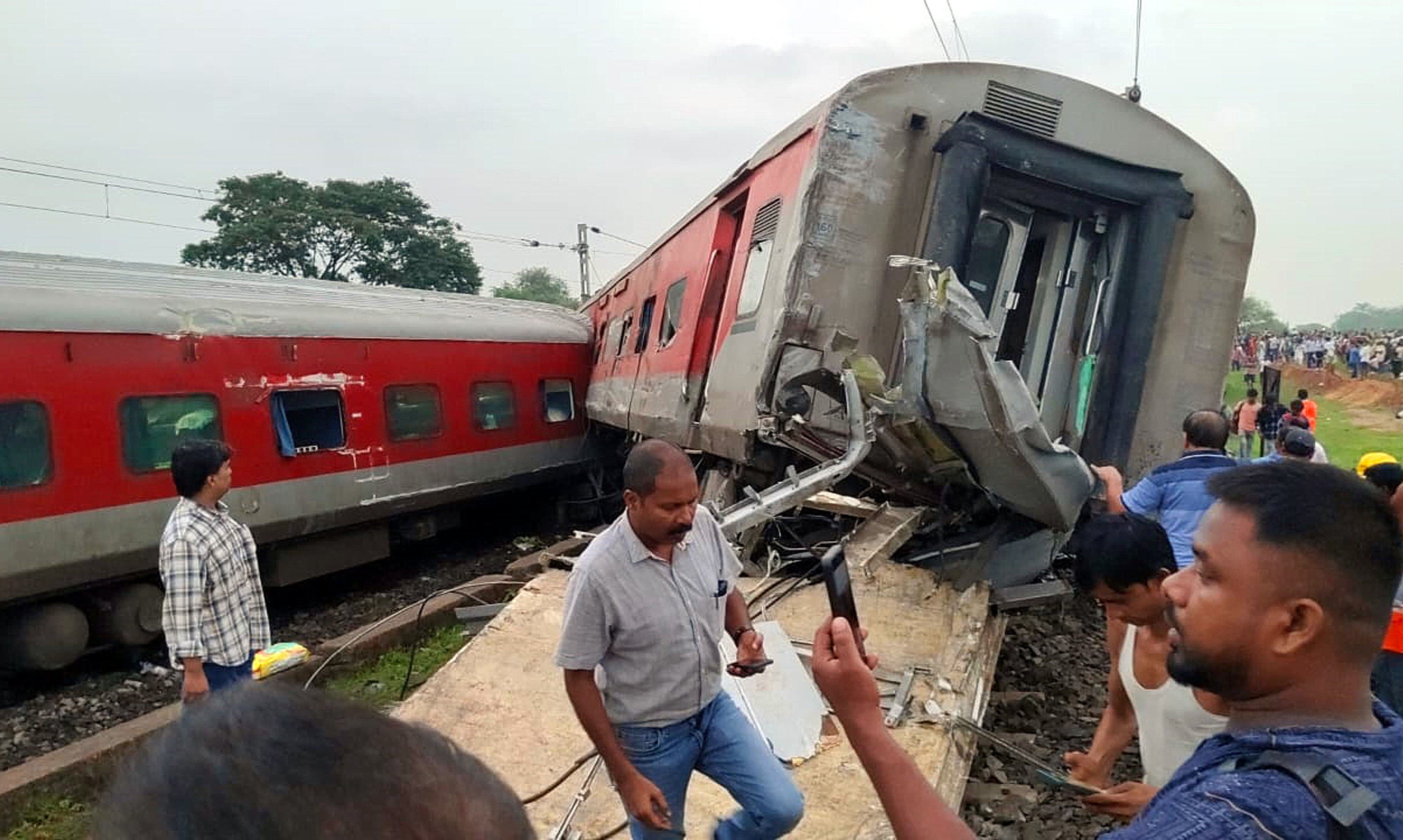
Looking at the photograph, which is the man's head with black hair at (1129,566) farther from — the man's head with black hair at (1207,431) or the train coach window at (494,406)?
the train coach window at (494,406)

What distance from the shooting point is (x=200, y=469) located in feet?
10.8

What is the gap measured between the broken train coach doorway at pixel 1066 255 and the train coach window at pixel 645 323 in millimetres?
3929

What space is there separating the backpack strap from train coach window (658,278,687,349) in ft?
21.3

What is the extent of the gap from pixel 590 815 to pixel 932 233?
354 cm

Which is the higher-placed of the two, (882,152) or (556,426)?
(882,152)

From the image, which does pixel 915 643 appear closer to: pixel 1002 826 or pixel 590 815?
pixel 1002 826

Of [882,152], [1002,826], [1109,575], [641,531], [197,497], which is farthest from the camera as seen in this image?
[882,152]

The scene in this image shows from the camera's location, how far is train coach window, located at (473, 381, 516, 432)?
35.2ft

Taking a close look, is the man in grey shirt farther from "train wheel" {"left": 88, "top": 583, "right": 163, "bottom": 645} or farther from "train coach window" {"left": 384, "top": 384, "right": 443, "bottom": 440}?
"train coach window" {"left": 384, "top": 384, "right": 443, "bottom": 440}

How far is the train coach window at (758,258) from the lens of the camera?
5520mm

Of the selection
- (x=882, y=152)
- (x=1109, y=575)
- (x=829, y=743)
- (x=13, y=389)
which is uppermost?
(x=882, y=152)

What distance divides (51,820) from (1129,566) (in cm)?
498

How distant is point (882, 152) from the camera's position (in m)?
5.15

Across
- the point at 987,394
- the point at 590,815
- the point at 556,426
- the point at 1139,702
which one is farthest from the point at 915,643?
Result: the point at 556,426
